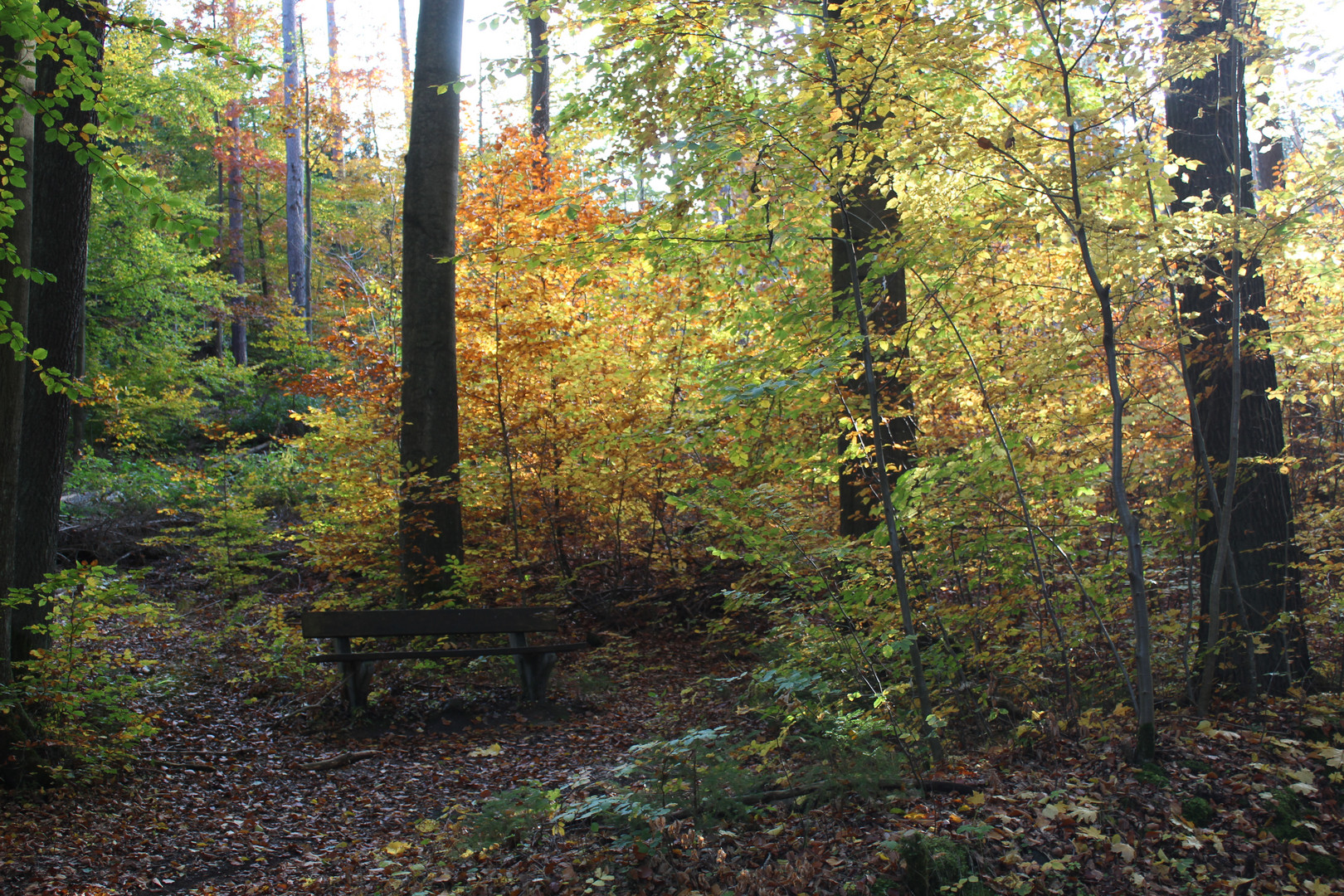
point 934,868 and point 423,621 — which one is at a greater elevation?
point 423,621

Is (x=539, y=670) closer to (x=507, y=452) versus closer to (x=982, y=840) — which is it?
(x=507, y=452)

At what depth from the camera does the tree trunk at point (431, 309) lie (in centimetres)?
759

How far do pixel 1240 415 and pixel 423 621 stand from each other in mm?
5392

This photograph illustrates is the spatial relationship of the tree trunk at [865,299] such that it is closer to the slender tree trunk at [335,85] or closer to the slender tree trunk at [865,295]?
the slender tree trunk at [865,295]

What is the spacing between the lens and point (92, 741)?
4734mm

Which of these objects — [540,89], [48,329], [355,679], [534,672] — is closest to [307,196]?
[540,89]

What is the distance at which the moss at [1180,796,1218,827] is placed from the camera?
125 inches

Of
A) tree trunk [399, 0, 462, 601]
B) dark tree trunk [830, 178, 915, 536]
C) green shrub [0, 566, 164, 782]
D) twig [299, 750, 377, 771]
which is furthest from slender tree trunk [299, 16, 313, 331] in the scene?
dark tree trunk [830, 178, 915, 536]

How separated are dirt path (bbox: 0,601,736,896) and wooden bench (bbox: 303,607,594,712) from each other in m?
0.30

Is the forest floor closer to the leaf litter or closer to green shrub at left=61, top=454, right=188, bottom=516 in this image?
the leaf litter

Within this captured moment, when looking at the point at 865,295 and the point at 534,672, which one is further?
the point at 534,672

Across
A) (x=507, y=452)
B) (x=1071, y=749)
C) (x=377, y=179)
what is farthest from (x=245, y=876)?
(x=377, y=179)

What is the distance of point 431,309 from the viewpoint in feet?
25.6

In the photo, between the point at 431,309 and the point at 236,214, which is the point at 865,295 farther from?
the point at 236,214
